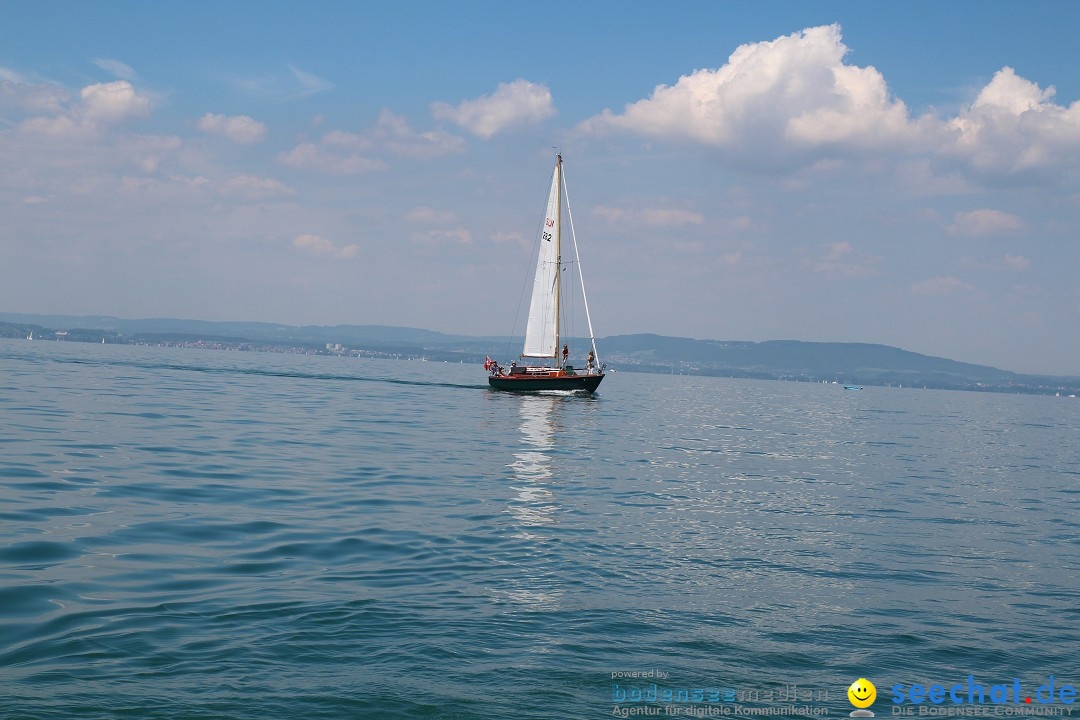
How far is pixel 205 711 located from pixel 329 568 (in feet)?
19.5

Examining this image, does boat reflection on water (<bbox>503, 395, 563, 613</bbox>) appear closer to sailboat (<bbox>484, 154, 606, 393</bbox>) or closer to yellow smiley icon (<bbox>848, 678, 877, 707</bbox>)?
yellow smiley icon (<bbox>848, 678, 877, 707</bbox>)

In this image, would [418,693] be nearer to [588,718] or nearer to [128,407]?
[588,718]

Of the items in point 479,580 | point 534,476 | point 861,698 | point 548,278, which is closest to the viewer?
point 861,698

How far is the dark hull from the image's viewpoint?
75250mm

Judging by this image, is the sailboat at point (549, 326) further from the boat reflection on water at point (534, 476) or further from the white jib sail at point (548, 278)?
the boat reflection on water at point (534, 476)

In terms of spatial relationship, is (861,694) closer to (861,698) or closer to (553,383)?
(861,698)

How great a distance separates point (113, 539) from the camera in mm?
14734

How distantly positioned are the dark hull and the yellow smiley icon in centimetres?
6568

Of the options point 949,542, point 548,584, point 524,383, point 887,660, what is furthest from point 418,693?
point 524,383

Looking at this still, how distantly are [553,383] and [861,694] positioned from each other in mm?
67295

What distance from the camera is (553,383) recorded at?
7581 centimetres

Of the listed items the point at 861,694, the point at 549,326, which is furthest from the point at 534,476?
the point at 549,326

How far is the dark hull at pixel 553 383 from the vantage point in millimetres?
75250

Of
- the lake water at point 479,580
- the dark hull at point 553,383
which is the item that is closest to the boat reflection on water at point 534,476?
the lake water at point 479,580
